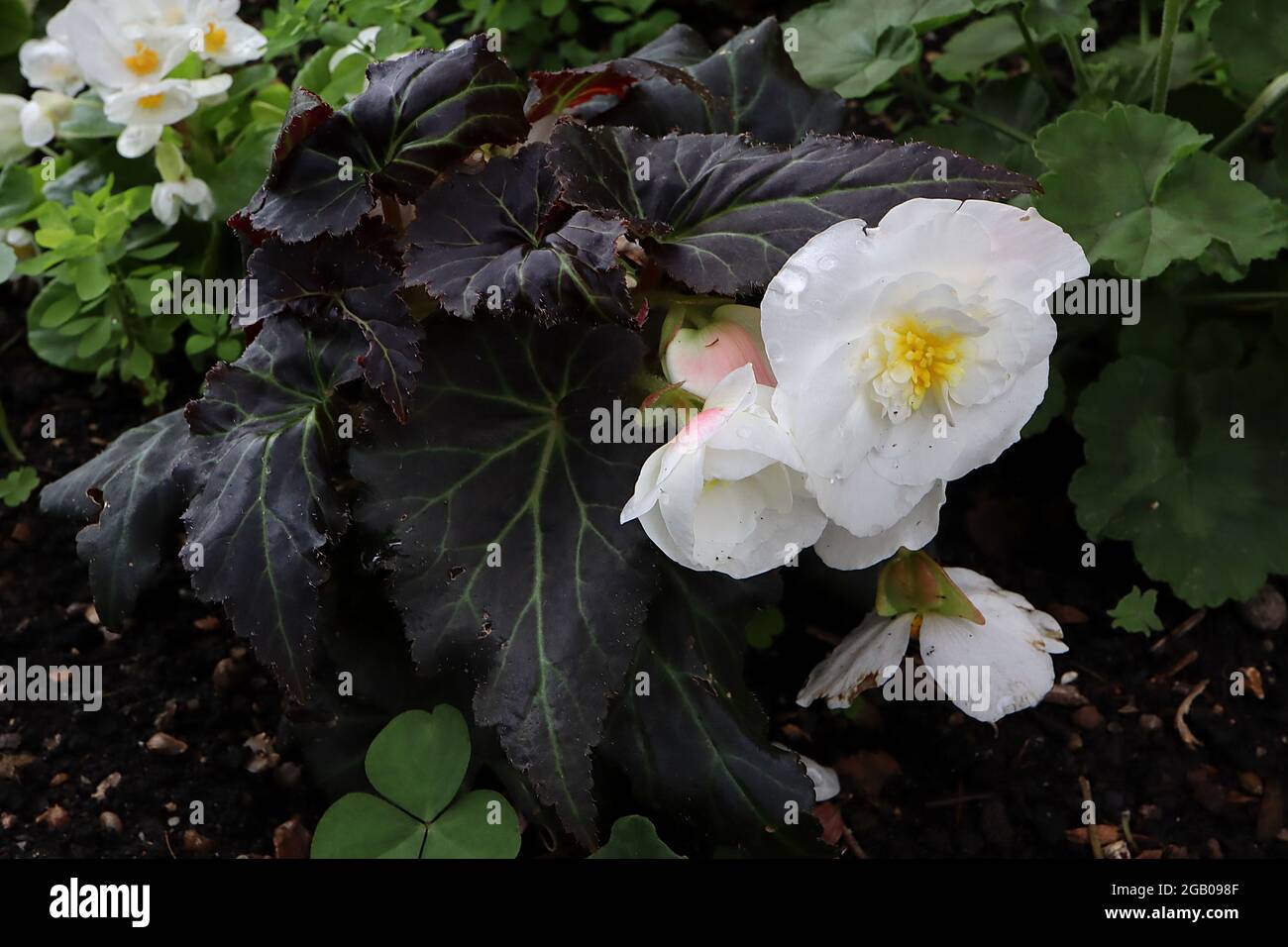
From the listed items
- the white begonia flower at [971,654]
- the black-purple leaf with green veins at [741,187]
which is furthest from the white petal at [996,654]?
the black-purple leaf with green veins at [741,187]

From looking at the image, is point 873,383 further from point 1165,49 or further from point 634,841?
point 1165,49

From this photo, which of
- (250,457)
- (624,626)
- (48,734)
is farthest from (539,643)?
(48,734)

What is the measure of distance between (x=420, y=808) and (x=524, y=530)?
368mm

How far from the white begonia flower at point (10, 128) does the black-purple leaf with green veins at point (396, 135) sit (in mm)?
865

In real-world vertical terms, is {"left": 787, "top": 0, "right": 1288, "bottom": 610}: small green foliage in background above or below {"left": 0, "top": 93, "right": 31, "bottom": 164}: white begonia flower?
below

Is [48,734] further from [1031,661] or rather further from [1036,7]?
[1036,7]

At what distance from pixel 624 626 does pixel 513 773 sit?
304mm

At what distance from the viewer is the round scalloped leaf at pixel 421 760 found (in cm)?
142

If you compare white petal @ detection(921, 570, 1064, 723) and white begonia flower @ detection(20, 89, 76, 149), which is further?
white begonia flower @ detection(20, 89, 76, 149)

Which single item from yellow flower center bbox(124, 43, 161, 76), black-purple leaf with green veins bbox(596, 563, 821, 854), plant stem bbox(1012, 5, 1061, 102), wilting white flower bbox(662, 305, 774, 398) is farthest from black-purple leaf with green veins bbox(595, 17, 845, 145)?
yellow flower center bbox(124, 43, 161, 76)

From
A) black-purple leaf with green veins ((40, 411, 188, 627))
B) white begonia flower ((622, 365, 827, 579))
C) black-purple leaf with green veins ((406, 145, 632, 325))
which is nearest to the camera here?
white begonia flower ((622, 365, 827, 579))

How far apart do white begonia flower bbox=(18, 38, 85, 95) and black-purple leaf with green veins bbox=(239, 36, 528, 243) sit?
835mm

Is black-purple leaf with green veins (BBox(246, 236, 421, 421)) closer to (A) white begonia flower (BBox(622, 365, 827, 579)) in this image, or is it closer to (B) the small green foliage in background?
(A) white begonia flower (BBox(622, 365, 827, 579))

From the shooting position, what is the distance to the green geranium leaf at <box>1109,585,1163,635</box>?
1.71 m
